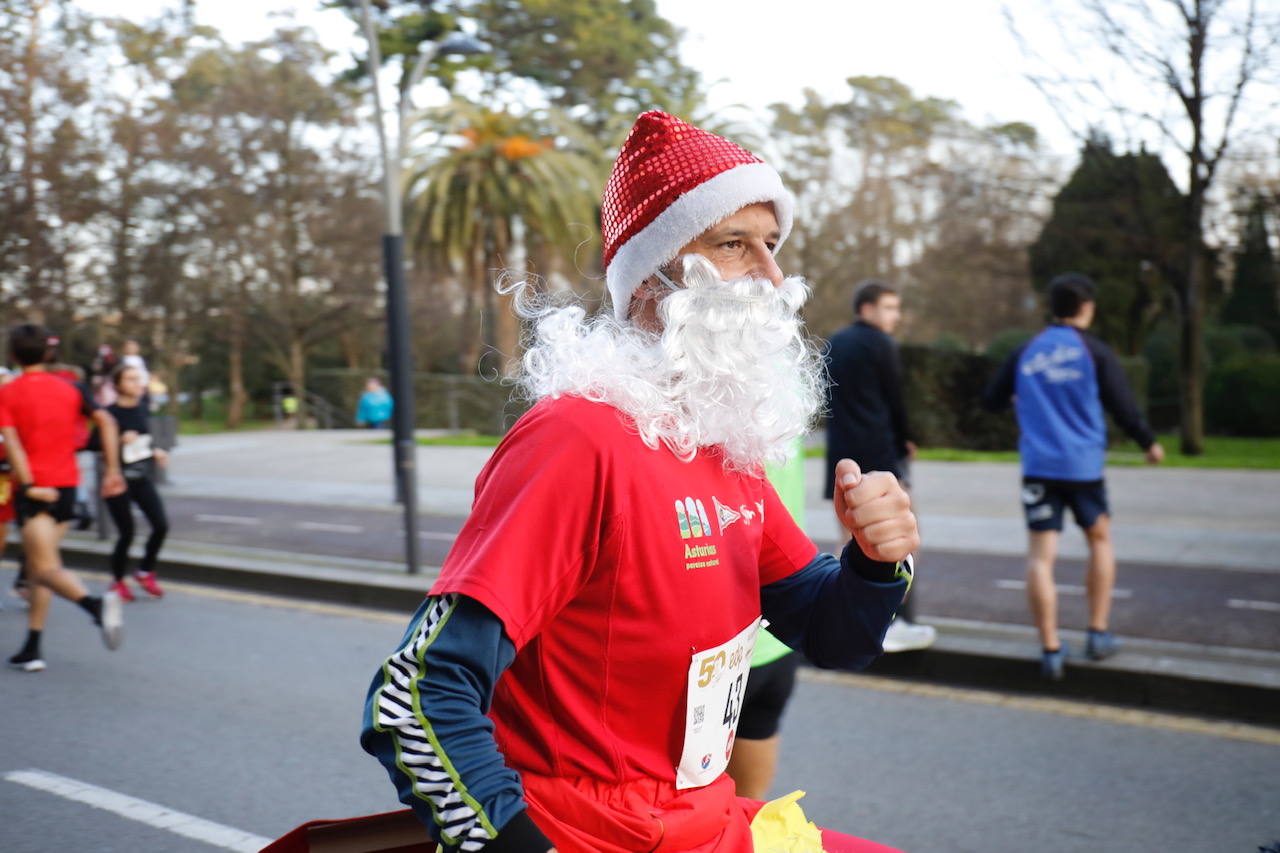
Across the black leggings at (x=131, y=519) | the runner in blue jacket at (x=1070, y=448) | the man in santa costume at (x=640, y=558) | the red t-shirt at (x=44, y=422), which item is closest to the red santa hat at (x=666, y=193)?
the man in santa costume at (x=640, y=558)

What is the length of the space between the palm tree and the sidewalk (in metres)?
6.07

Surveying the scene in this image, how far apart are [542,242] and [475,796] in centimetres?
2598

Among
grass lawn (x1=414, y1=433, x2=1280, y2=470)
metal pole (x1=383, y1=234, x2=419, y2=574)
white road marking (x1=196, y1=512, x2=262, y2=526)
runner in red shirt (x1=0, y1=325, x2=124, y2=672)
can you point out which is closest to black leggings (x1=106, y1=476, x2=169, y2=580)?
runner in red shirt (x1=0, y1=325, x2=124, y2=672)

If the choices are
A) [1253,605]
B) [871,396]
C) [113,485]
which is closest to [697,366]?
[871,396]

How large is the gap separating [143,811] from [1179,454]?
17.5 meters

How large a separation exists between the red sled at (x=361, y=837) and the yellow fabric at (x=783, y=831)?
43 centimetres

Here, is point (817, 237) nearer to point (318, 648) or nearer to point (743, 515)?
point (318, 648)

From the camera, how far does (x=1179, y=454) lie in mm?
18250

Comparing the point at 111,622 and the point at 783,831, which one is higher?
the point at 783,831

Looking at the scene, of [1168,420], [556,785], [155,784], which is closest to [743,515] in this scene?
[556,785]

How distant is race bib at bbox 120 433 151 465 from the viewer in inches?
325

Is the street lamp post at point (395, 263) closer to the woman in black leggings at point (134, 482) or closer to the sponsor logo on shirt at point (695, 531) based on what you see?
the woman in black leggings at point (134, 482)

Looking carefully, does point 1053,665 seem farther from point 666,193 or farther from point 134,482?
point 134,482

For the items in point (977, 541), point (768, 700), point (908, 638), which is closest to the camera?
point (768, 700)
